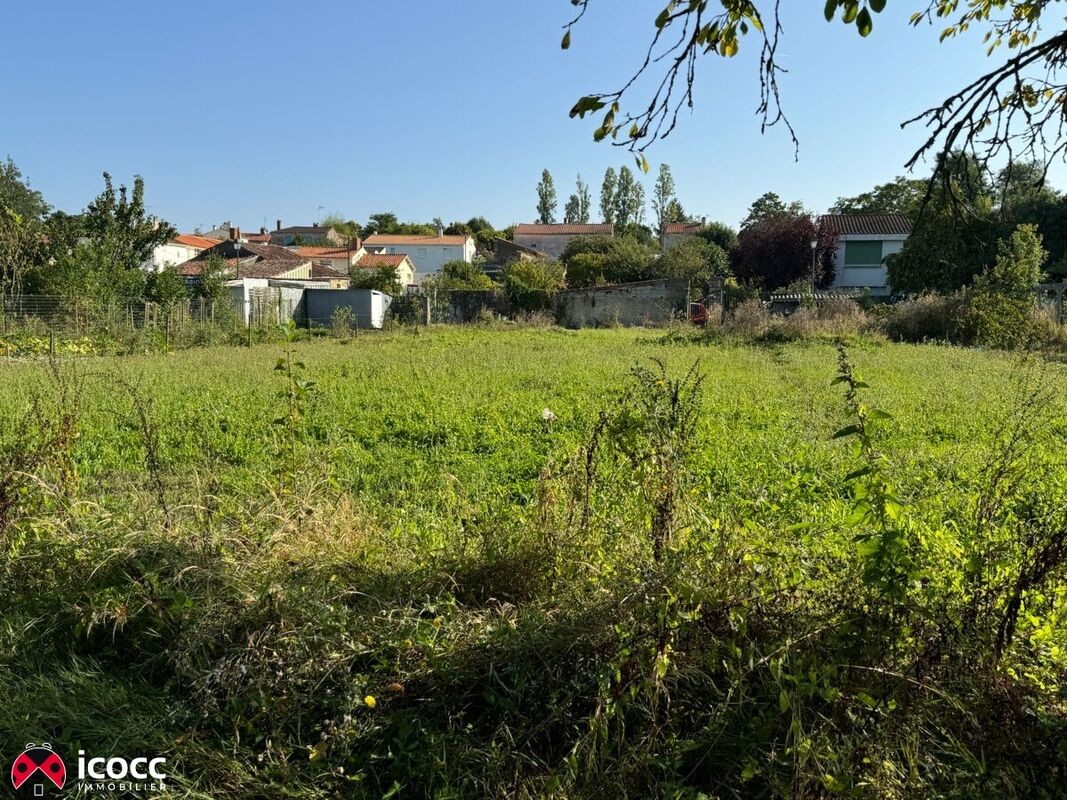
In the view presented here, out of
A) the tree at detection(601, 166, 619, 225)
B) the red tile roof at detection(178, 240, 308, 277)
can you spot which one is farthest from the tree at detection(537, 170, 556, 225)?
the red tile roof at detection(178, 240, 308, 277)

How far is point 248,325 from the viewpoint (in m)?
22.1

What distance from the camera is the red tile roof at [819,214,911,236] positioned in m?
38.3

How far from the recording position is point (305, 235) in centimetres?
8412

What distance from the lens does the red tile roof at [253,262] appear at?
3872cm

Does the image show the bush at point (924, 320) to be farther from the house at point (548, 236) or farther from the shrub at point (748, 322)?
the house at point (548, 236)

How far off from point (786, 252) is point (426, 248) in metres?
39.0

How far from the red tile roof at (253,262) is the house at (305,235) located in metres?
29.0

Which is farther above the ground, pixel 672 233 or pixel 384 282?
pixel 672 233

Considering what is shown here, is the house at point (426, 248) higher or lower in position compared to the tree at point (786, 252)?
higher

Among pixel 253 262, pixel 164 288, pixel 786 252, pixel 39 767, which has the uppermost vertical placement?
pixel 253 262

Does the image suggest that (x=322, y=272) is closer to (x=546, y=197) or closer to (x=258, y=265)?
(x=258, y=265)

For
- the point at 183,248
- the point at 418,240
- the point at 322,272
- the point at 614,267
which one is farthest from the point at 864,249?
the point at 183,248

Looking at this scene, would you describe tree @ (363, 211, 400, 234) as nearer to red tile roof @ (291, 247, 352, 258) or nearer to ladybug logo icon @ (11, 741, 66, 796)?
red tile roof @ (291, 247, 352, 258)

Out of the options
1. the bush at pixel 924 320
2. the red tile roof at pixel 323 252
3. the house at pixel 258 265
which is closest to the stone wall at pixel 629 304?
the bush at pixel 924 320
